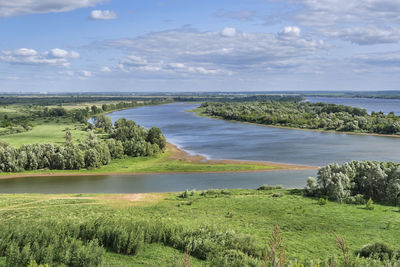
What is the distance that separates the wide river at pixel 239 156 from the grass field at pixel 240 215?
9054 mm

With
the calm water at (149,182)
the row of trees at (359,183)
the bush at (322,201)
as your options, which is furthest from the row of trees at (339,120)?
the bush at (322,201)

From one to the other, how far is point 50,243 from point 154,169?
45.0 m

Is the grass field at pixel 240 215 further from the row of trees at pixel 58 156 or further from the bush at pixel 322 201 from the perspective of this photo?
the row of trees at pixel 58 156

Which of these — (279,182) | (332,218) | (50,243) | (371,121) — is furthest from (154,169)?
(371,121)

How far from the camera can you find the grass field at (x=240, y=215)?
22.0m

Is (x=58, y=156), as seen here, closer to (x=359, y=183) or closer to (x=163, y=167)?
(x=163, y=167)

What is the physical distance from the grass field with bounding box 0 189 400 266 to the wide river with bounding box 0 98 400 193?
9054 millimetres

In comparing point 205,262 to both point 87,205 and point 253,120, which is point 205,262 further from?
point 253,120

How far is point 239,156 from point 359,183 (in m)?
33.2

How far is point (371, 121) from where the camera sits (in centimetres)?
11762

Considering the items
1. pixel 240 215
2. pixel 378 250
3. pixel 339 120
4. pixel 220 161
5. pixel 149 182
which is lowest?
pixel 149 182

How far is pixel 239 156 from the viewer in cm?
7088

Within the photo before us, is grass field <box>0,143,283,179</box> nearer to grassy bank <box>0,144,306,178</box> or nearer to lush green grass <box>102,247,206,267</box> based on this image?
grassy bank <box>0,144,306,178</box>

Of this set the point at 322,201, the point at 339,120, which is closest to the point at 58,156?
the point at 322,201
